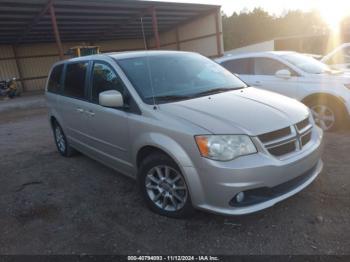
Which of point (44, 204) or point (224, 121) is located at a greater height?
point (224, 121)

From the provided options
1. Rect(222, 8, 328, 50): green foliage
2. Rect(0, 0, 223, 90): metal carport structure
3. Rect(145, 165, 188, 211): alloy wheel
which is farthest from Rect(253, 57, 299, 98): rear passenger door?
Rect(222, 8, 328, 50): green foliage

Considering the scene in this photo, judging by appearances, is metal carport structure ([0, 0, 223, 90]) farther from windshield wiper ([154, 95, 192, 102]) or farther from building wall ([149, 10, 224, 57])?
windshield wiper ([154, 95, 192, 102])

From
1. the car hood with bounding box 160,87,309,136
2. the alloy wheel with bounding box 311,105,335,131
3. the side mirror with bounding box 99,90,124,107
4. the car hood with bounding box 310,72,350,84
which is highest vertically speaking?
the side mirror with bounding box 99,90,124,107

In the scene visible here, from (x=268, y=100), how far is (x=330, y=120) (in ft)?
9.05

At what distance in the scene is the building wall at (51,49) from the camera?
1976cm

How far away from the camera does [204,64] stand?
158 inches

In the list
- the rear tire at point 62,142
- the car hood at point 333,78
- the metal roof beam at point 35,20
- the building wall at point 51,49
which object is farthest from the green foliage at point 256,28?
the rear tire at point 62,142

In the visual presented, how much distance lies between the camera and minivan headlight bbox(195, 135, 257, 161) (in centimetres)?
251

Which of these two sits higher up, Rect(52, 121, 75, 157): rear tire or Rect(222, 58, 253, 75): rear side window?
Rect(222, 58, 253, 75): rear side window

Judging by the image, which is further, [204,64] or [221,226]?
[204,64]

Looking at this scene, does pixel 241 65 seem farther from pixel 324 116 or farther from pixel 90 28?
pixel 90 28

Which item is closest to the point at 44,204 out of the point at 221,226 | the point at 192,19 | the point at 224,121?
the point at 221,226

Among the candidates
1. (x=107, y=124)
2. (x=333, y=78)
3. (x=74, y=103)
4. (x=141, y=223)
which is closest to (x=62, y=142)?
(x=74, y=103)

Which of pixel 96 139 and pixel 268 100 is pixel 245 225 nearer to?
pixel 268 100
